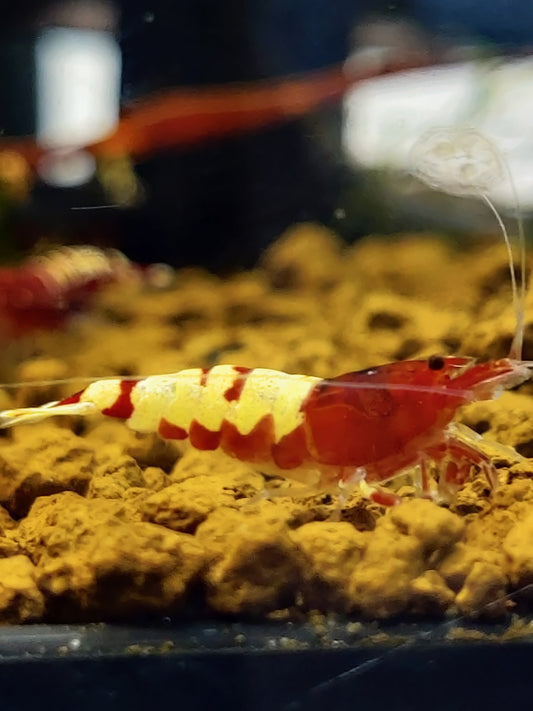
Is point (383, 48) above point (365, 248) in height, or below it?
above

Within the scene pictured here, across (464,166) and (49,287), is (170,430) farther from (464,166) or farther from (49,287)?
(49,287)

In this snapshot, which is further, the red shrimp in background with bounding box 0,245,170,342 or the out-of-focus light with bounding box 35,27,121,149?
the red shrimp in background with bounding box 0,245,170,342

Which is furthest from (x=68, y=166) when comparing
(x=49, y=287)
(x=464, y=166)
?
(x=464, y=166)

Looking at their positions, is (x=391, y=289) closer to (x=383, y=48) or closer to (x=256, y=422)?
(x=383, y=48)

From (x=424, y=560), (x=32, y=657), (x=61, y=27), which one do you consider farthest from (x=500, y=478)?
(x=61, y=27)

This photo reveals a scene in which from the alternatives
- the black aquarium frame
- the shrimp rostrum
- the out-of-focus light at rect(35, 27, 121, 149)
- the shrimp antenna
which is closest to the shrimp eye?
the shrimp rostrum

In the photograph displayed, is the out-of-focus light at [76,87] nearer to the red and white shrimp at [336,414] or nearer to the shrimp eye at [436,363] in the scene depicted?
the red and white shrimp at [336,414]

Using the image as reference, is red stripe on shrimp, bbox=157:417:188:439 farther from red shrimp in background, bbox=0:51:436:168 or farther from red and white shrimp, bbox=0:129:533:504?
red shrimp in background, bbox=0:51:436:168
